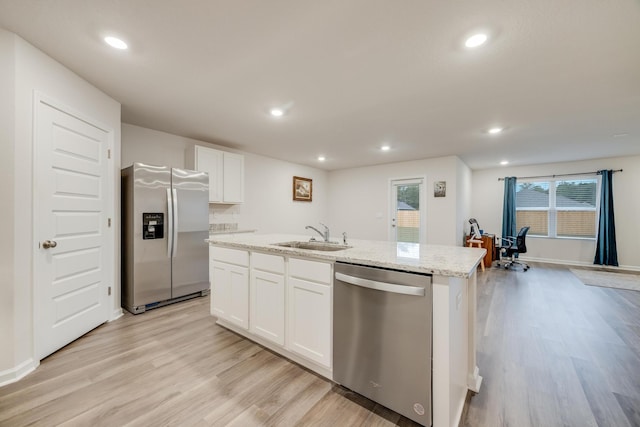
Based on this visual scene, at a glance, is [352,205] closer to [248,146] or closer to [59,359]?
[248,146]

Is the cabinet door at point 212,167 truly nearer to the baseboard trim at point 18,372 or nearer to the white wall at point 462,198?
the baseboard trim at point 18,372

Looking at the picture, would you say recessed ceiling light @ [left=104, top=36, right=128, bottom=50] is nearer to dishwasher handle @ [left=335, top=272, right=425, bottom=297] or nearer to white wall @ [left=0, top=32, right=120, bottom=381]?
white wall @ [left=0, top=32, right=120, bottom=381]

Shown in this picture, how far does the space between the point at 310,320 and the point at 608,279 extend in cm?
594

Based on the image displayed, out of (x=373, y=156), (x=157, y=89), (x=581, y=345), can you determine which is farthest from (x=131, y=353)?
(x=373, y=156)

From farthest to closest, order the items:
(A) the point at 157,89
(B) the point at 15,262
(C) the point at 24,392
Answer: (A) the point at 157,89 → (B) the point at 15,262 → (C) the point at 24,392

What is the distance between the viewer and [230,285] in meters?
2.58

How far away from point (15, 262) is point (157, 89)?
1823mm

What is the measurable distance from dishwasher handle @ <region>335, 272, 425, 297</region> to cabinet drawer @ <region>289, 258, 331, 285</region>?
126mm

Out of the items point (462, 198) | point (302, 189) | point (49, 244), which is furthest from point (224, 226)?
point (462, 198)

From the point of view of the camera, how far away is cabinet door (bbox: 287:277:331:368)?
1.84m

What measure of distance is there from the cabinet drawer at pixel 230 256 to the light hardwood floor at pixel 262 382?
2.42ft

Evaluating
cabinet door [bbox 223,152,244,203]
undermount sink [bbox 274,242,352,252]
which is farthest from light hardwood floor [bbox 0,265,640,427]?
cabinet door [bbox 223,152,244,203]

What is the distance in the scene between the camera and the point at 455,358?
4.76ft

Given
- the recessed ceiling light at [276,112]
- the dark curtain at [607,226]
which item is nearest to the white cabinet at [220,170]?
the recessed ceiling light at [276,112]
